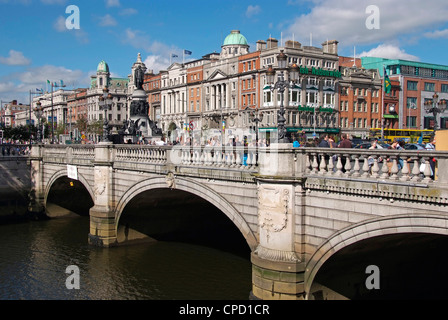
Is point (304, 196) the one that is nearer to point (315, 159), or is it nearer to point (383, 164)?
point (315, 159)

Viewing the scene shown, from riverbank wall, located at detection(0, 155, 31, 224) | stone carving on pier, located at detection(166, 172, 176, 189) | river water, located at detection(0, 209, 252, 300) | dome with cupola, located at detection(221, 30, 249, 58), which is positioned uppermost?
dome with cupola, located at detection(221, 30, 249, 58)

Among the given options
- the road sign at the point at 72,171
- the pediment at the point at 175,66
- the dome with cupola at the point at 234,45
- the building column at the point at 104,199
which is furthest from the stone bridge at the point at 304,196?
the pediment at the point at 175,66

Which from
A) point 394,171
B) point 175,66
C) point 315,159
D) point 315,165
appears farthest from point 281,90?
point 175,66

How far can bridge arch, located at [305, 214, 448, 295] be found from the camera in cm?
1056

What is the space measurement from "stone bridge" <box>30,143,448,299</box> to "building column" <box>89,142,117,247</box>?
4691 mm

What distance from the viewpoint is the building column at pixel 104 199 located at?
81.0 ft

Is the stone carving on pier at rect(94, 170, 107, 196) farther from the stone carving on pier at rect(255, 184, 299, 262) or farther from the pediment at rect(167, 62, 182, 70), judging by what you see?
the pediment at rect(167, 62, 182, 70)

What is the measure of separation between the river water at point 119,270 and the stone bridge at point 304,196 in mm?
4456

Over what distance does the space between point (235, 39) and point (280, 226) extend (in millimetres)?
75051

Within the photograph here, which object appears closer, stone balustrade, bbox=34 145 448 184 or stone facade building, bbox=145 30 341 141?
stone balustrade, bbox=34 145 448 184

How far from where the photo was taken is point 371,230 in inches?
472

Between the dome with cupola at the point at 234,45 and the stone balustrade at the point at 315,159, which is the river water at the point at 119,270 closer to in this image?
the stone balustrade at the point at 315,159

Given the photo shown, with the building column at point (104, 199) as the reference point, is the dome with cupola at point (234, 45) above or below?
above

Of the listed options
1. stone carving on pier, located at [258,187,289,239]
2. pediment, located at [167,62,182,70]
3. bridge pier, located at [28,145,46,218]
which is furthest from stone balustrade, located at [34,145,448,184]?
pediment, located at [167,62,182,70]
